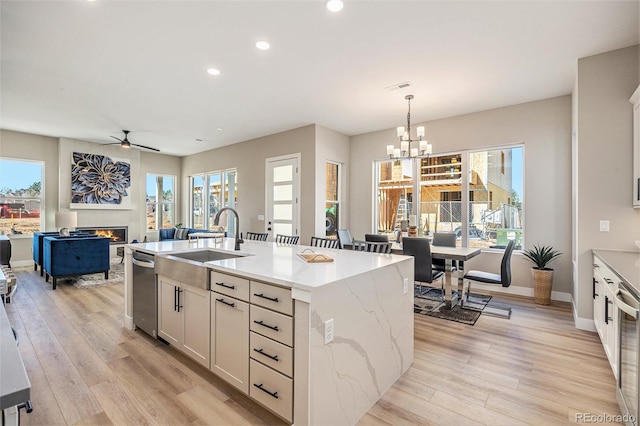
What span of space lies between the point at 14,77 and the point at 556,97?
713cm

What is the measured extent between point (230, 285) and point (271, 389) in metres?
0.69

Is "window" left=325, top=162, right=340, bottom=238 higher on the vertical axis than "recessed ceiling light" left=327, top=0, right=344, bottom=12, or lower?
lower

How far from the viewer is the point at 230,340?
2.06 meters

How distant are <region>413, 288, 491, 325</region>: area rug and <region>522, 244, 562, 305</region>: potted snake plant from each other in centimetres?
62

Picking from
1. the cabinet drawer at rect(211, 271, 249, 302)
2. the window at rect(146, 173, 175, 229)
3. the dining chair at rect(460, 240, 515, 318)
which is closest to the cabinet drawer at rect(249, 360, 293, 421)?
the cabinet drawer at rect(211, 271, 249, 302)

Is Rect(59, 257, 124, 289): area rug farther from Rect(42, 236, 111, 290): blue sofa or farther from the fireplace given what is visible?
the fireplace

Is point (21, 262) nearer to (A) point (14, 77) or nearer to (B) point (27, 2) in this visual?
Answer: (A) point (14, 77)

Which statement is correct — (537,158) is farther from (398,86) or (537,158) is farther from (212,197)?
(212,197)

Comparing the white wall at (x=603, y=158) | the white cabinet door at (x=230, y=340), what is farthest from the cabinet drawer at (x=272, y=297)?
the white wall at (x=603, y=158)

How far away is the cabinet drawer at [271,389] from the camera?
67.1 inches

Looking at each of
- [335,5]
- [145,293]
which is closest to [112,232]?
[145,293]

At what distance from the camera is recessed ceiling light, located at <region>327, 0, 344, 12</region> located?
2.38m

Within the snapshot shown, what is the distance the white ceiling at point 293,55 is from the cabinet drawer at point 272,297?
2.18 meters

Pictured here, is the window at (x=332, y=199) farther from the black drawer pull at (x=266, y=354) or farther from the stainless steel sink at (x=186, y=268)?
the black drawer pull at (x=266, y=354)
